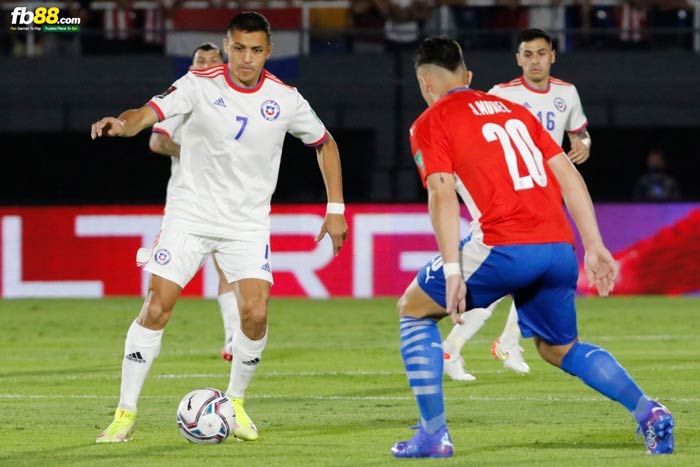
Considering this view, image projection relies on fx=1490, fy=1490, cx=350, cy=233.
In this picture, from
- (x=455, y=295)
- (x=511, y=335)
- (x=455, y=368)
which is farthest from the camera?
(x=511, y=335)

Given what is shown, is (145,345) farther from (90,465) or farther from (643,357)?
(643,357)

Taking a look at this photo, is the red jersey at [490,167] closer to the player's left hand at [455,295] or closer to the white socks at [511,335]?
the player's left hand at [455,295]

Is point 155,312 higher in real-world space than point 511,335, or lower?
higher

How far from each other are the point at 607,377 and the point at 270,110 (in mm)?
2363

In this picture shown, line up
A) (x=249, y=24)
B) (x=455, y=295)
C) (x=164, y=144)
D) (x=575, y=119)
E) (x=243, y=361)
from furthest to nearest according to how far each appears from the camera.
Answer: (x=575, y=119) < (x=164, y=144) < (x=243, y=361) < (x=249, y=24) < (x=455, y=295)

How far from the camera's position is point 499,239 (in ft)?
20.9

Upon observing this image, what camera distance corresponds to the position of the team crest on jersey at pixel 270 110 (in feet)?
25.4

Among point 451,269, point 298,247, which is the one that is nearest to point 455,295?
point 451,269

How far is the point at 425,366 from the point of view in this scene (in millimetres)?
6484

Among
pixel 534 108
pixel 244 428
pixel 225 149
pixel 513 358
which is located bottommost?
pixel 513 358

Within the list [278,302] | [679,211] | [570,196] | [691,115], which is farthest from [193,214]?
[691,115]

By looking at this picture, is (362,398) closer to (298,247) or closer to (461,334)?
(461,334)

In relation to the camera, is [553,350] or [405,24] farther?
[405,24]

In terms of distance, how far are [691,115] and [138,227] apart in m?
7.09
